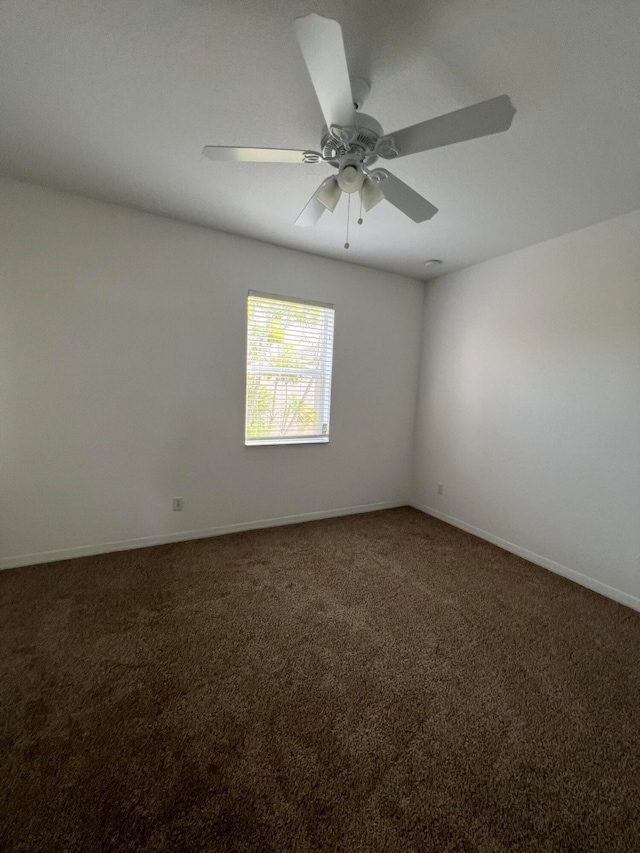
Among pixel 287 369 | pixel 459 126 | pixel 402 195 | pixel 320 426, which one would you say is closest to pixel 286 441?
pixel 320 426

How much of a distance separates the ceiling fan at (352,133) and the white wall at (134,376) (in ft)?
4.80

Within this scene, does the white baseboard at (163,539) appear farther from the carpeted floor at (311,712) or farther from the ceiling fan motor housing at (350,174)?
the ceiling fan motor housing at (350,174)

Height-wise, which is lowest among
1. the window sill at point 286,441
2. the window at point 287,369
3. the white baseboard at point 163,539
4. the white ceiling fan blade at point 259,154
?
the white baseboard at point 163,539

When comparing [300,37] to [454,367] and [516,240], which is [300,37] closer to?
[516,240]

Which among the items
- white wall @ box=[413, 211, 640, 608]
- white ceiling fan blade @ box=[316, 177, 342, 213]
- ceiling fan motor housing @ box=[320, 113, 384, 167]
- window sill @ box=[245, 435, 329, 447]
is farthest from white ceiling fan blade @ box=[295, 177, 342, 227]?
white wall @ box=[413, 211, 640, 608]

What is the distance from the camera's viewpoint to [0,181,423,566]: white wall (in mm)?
2383

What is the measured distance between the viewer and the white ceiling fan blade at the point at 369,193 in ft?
5.26

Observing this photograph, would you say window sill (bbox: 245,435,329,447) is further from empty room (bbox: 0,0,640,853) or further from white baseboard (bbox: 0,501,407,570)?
white baseboard (bbox: 0,501,407,570)

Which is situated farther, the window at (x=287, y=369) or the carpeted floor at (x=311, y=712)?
the window at (x=287, y=369)

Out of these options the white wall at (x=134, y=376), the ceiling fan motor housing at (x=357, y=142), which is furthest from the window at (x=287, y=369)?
the ceiling fan motor housing at (x=357, y=142)

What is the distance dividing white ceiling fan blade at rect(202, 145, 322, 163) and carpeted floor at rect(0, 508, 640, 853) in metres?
2.26

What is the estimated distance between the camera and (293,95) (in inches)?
58.4

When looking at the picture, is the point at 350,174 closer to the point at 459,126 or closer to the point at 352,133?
the point at 352,133

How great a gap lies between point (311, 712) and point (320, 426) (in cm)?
242
